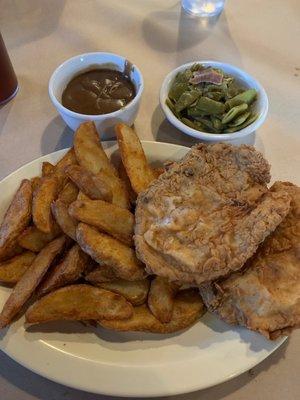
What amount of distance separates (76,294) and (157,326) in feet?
0.76

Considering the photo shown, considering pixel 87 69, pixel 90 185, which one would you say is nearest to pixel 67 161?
pixel 90 185

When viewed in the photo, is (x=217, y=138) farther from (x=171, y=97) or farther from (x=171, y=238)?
(x=171, y=238)

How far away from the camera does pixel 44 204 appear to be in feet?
3.85

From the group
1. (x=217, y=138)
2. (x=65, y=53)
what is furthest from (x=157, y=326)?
(x=65, y=53)

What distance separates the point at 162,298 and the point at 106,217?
0.86ft

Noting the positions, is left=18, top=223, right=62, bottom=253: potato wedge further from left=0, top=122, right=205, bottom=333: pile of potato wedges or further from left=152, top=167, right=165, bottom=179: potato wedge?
left=152, top=167, right=165, bottom=179: potato wedge

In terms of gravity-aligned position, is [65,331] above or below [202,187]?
below

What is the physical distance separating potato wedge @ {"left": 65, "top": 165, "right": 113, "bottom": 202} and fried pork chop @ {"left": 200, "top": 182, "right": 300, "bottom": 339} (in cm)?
38

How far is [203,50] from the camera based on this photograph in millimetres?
2094

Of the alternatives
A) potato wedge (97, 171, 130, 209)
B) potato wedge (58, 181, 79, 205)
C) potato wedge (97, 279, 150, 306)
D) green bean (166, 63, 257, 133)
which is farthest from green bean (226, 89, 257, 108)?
potato wedge (97, 279, 150, 306)

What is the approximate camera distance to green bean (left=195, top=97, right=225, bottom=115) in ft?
5.06

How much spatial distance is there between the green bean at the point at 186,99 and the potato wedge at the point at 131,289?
0.74 metres

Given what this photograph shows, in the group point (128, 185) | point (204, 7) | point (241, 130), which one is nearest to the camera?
point (128, 185)

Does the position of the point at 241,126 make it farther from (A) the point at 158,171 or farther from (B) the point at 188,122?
(A) the point at 158,171
